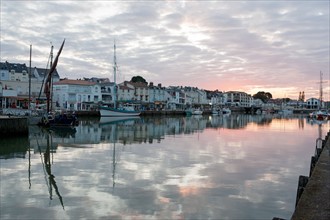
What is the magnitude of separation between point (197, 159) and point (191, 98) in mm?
134892

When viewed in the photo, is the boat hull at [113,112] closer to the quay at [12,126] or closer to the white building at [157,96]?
the white building at [157,96]

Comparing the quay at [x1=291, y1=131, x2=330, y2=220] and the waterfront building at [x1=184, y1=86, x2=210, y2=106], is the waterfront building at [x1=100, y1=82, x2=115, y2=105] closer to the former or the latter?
the waterfront building at [x1=184, y1=86, x2=210, y2=106]

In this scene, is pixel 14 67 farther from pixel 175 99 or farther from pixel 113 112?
pixel 175 99

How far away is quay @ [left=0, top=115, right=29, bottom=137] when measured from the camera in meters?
30.5

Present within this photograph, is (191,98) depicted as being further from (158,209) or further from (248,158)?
(158,209)

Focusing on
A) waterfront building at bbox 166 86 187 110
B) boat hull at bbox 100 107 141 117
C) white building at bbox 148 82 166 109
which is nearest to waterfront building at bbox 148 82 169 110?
white building at bbox 148 82 166 109

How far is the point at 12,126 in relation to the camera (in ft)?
103

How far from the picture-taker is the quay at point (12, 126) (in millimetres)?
30484

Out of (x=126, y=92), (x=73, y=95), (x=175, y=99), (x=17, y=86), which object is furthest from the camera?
(x=175, y=99)

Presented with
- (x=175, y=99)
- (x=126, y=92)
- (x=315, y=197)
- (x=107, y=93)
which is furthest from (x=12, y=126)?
(x=175, y=99)

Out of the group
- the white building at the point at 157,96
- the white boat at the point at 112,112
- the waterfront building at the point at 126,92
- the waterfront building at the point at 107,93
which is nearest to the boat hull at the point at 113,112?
the white boat at the point at 112,112

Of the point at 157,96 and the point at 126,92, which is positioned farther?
the point at 157,96

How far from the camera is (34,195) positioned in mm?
12914

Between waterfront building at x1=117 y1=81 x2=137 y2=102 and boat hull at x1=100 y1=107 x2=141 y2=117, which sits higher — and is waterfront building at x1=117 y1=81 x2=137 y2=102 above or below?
above
